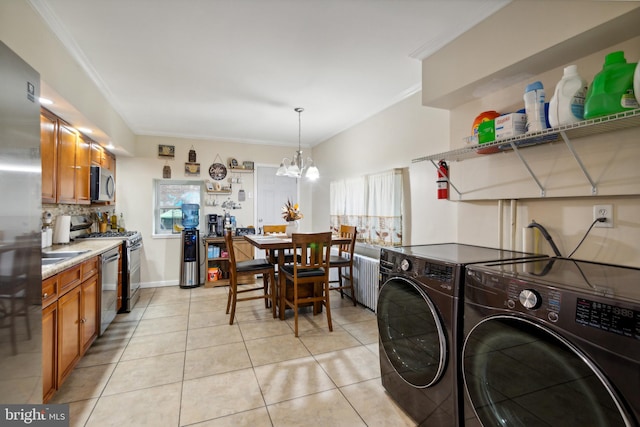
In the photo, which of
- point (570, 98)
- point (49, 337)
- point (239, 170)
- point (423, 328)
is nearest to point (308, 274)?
point (423, 328)

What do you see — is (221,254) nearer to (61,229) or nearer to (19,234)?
(61,229)

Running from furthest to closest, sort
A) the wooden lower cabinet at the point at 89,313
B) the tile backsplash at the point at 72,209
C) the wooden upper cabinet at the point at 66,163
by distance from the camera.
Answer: the tile backsplash at the point at 72,209 < the wooden upper cabinet at the point at 66,163 < the wooden lower cabinet at the point at 89,313

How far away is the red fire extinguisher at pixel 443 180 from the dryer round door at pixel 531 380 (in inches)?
55.4

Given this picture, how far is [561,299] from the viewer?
1.01 meters

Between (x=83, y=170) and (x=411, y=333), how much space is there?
355 centimetres

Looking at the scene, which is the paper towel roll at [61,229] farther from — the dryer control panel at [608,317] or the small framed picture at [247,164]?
the dryer control panel at [608,317]

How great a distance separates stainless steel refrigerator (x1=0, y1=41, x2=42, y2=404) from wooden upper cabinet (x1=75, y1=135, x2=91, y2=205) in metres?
2.16

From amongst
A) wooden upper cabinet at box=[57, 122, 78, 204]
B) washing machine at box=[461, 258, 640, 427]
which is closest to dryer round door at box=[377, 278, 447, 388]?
washing machine at box=[461, 258, 640, 427]

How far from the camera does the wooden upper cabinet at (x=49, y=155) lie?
2.38 metres

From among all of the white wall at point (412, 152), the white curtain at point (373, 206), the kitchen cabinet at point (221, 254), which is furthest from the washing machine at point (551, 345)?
the kitchen cabinet at point (221, 254)

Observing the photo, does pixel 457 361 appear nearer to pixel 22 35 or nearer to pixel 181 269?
pixel 22 35

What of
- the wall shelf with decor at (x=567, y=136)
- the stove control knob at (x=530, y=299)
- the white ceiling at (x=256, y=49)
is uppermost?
the white ceiling at (x=256, y=49)

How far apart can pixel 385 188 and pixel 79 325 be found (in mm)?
3021

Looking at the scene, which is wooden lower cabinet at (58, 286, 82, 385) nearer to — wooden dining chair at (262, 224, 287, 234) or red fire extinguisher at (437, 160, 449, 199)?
wooden dining chair at (262, 224, 287, 234)
